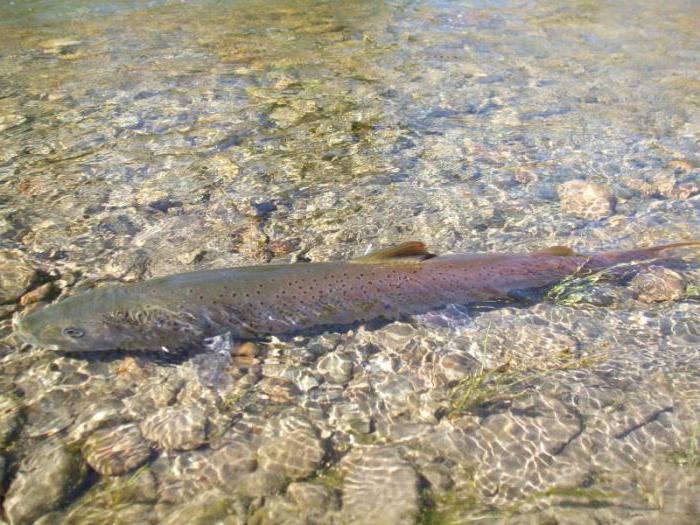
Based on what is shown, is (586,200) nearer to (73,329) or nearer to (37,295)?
(73,329)

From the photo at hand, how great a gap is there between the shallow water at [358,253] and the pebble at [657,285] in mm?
64

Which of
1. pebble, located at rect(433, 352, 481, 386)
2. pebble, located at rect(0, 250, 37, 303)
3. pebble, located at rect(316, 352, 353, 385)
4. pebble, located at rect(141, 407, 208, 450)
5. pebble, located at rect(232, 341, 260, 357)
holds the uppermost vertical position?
pebble, located at rect(0, 250, 37, 303)

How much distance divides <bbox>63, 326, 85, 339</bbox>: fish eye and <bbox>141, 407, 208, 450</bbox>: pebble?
745mm

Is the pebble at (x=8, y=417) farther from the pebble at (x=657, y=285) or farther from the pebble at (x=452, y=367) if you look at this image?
the pebble at (x=657, y=285)

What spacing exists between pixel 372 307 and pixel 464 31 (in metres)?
9.63

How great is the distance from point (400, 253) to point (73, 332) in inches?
88.9

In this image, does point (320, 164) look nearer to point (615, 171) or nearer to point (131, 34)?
point (615, 171)

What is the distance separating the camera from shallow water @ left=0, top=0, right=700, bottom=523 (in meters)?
2.83

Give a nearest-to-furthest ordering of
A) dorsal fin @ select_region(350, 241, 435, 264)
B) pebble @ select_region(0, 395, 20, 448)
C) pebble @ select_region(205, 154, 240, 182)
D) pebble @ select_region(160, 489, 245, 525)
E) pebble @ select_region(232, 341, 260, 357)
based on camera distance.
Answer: pebble @ select_region(160, 489, 245, 525) → pebble @ select_region(0, 395, 20, 448) → pebble @ select_region(232, 341, 260, 357) → dorsal fin @ select_region(350, 241, 435, 264) → pebble @ select_region(205, 154, 240, 182)

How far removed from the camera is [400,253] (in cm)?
392

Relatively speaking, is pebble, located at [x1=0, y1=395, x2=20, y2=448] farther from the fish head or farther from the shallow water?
the fish head

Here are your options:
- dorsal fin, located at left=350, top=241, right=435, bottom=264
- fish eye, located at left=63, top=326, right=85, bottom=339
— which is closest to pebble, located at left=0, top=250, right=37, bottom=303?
fish eye, located at left=63, top=326, right=85, bottom=339

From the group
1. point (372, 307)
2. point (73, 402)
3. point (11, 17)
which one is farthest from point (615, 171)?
point (11, 17)

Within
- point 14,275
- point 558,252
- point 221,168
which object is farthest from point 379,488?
point 221,168
